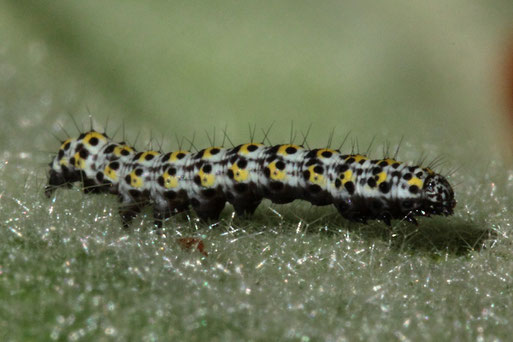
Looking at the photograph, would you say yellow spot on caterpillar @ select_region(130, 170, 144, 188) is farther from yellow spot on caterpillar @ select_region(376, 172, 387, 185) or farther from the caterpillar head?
the caterpillar head

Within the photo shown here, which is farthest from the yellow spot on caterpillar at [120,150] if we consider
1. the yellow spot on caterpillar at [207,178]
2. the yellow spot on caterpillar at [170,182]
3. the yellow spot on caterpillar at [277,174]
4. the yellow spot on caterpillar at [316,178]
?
the yellow spot on caterpillar at [316,178]

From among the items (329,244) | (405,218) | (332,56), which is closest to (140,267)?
(329,244)

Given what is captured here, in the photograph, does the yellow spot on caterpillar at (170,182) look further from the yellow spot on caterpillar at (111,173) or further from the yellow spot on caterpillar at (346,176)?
the yellow spot on caterpillar at (346,176)

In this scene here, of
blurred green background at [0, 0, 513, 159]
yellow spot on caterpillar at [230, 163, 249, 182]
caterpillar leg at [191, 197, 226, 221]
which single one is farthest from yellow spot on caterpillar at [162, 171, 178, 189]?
blurred green background at [0, 0, 513, 159]

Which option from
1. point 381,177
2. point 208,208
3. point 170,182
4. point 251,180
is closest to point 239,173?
point 251,180

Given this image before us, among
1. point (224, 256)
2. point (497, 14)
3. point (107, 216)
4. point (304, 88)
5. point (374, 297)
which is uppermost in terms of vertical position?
point (497, 14)

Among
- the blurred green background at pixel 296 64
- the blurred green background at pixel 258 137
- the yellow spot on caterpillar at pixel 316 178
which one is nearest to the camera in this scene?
the blurred green background at pixel 258 137

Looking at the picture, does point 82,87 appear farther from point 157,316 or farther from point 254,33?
point 157,316
